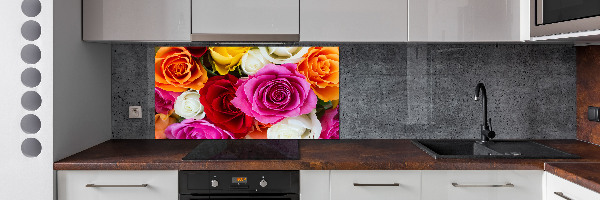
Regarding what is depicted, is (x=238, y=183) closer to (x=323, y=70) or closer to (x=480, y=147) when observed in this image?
(x=323, y=70)

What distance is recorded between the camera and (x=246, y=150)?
7.58 feet

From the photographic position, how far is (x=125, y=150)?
2.33 meters

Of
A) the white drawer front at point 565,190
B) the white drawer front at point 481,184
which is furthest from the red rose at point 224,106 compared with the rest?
the white drawer front at point 565,190

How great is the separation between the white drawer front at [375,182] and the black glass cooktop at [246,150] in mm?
213

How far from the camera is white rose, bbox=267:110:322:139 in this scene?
268cm

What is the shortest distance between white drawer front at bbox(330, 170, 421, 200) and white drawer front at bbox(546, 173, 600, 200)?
0.52 m

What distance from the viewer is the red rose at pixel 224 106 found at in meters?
2.66

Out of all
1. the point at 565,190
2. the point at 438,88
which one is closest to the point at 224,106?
the point at 438,88

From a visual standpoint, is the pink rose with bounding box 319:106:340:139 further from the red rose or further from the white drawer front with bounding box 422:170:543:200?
the white drawer front with bounding box 422:170:543:200

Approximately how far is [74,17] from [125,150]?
0.65m

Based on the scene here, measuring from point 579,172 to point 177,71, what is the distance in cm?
195
